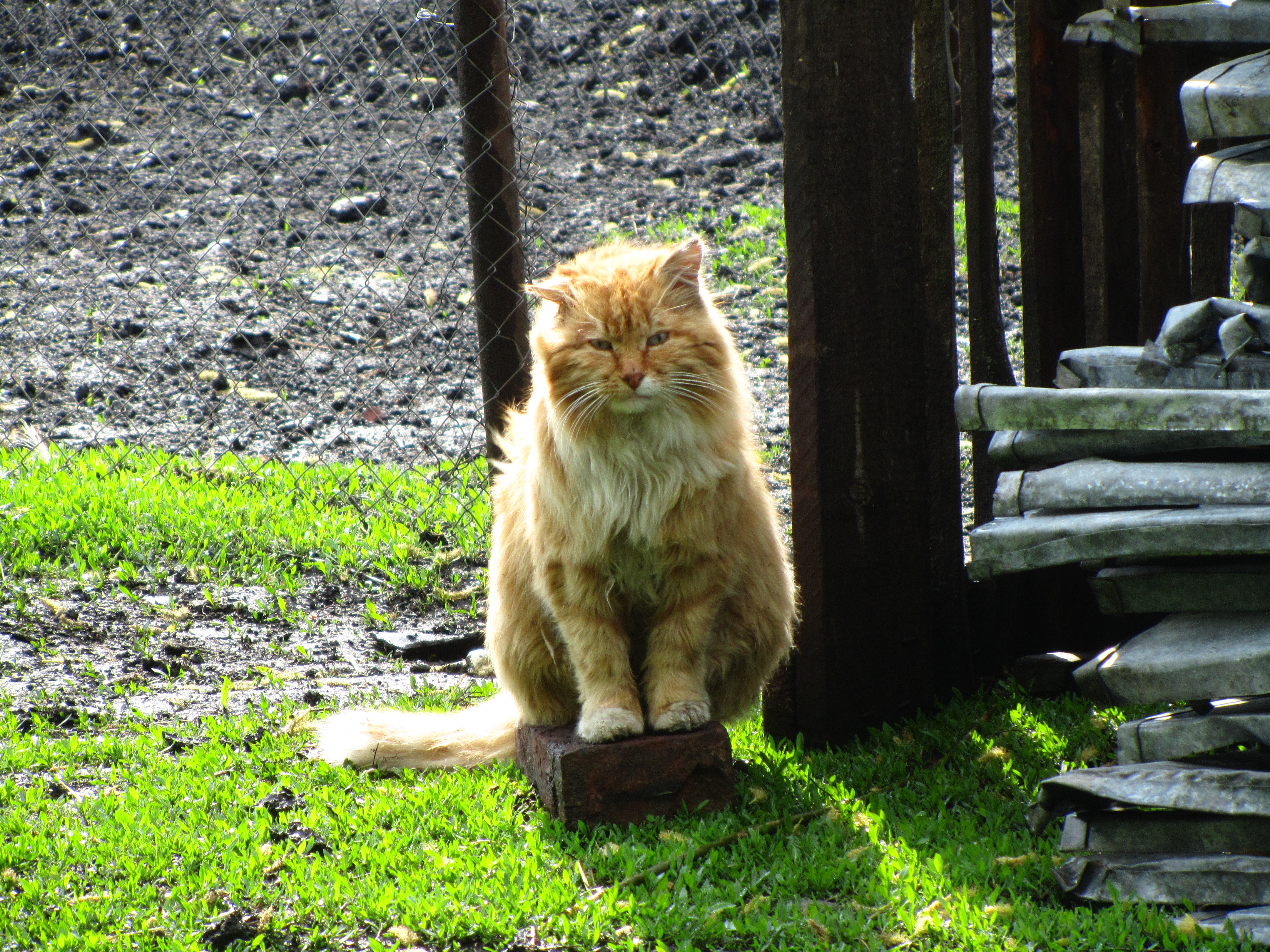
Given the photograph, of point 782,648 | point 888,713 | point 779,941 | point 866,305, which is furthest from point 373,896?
point 866,305

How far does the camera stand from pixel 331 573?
4.77 m

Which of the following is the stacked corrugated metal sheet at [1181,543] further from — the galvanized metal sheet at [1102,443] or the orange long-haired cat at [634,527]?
the orange long-haired cat at [634,527]

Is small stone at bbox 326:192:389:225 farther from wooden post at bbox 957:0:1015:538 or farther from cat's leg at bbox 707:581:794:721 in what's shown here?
cat's leg at bbox 707:581:794:721

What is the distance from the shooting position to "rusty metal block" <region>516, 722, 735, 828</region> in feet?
9.39

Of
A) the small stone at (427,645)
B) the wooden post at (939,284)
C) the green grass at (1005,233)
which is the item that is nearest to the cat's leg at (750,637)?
the wooden post at (939,284)

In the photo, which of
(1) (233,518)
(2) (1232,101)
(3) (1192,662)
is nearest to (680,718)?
(3) (1192,662)

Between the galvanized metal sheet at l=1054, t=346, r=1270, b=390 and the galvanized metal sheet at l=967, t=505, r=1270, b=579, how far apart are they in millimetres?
259

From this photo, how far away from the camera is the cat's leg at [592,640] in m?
2.97

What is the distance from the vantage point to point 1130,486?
2342 millimetres

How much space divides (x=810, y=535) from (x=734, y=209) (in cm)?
525

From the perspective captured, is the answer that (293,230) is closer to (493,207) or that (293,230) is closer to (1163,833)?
(493,207)

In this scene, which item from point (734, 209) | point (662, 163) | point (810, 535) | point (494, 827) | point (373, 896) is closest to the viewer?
point (373, 896)

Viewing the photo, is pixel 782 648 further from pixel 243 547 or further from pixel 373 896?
pixel 243 547

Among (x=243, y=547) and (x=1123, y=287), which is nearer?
(x=1123, y=287)
